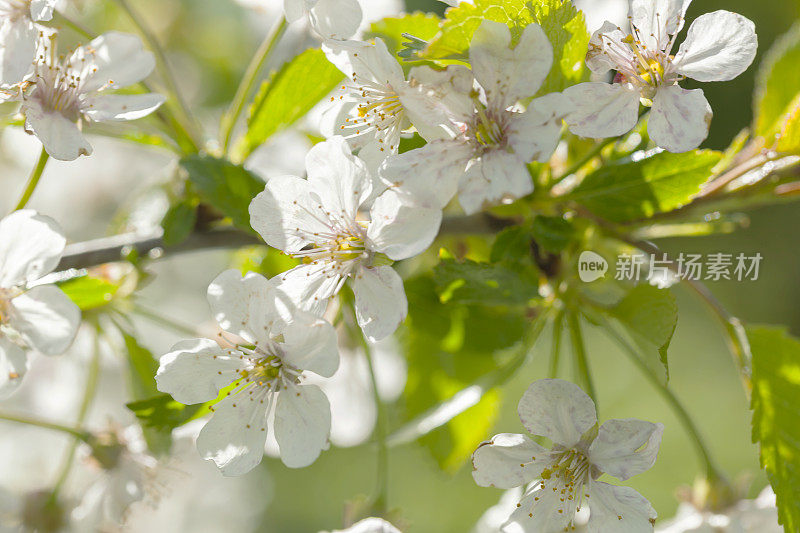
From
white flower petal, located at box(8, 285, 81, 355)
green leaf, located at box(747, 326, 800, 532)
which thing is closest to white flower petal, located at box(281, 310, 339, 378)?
white flower petal, located at box(8, 285, 81, 355)

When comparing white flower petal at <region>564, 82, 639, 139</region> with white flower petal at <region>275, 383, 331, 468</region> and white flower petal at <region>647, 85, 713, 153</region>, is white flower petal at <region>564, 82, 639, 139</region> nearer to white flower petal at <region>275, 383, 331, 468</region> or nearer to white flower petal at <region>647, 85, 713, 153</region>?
white flower petal at <region>647, 85, 713, 153</region>

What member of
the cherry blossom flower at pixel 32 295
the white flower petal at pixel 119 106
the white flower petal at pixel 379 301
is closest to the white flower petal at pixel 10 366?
the cherry blossom flower at pixel 32 295

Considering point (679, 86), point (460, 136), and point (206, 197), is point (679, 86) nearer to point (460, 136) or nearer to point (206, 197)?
point (460, 136)

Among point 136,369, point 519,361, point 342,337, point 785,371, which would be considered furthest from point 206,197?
point 785,371

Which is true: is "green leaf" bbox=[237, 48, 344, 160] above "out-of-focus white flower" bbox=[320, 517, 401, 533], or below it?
above

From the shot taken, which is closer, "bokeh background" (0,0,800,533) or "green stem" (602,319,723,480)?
"green stem" (602,319,723,480)

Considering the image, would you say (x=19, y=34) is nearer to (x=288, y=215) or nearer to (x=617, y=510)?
(x=288, y=215)
